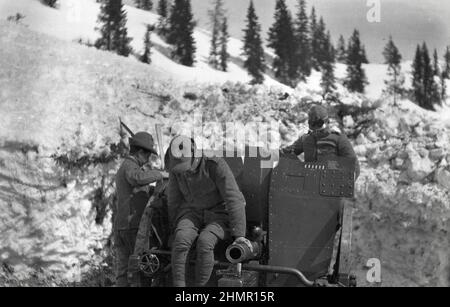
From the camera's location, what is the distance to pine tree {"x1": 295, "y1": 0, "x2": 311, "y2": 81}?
592 inches

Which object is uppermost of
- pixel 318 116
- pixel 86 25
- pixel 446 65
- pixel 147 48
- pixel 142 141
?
pixel 86 25

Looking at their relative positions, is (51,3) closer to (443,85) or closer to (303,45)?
(303,45)

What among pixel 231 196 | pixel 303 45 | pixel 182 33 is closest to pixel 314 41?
pixel 303 45

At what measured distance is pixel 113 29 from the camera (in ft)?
42.6

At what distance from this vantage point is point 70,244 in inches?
392

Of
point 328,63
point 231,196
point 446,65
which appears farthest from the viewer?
point 328,63

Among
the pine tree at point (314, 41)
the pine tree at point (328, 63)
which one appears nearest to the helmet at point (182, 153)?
the pine tree at point (314, 41)

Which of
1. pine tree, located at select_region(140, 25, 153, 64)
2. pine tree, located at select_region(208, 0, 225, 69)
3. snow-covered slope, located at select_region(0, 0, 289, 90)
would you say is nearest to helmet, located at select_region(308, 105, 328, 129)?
snow-covered slope, located at select_region(0, 0, 289, 90)

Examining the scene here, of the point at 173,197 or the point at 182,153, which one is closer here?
the point at 182,153

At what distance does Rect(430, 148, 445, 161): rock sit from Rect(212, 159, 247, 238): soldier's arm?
236 inches

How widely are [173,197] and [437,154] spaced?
616 centimetres

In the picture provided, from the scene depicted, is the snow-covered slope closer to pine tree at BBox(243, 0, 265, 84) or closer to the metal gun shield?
pine tree at BBox(243, 0, 265, 84)

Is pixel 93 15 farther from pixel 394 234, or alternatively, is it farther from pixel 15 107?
pixel 394 234

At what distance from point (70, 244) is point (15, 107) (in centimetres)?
271
